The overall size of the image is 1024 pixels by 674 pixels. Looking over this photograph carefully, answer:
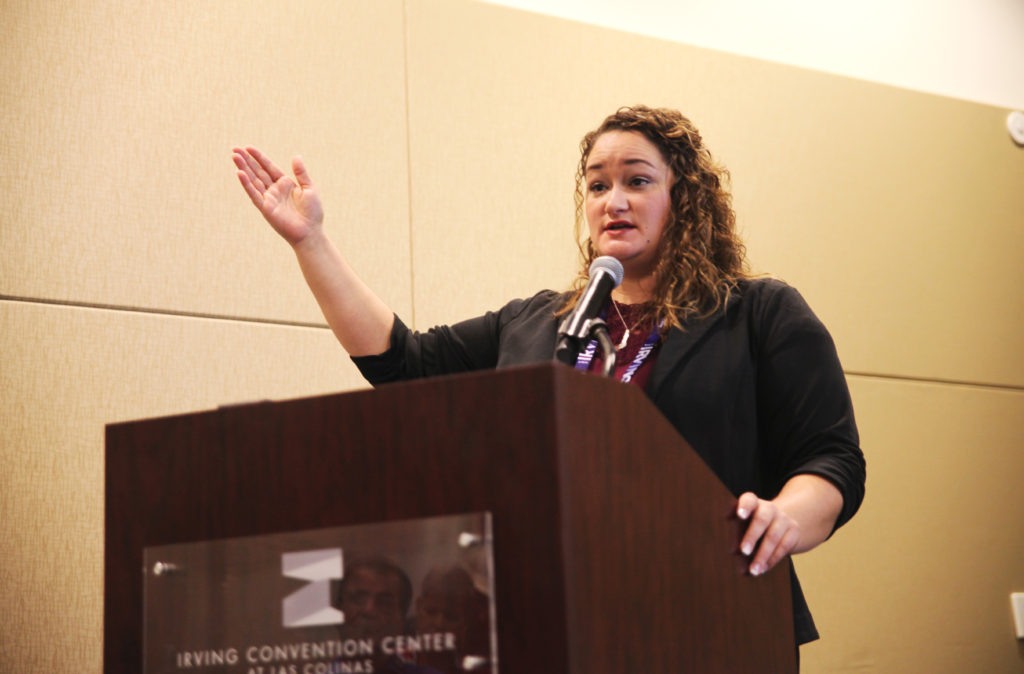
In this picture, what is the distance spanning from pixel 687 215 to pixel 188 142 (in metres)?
1.23

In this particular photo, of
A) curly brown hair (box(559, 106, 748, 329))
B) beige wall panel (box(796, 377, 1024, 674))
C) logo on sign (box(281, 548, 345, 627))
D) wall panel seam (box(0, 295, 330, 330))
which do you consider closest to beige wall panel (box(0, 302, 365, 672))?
wall panel seam (box(0, 295, 330, 330))

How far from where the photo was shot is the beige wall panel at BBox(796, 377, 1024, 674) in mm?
3285

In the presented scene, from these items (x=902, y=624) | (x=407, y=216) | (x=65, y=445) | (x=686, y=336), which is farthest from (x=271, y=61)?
(x=902, y=624)

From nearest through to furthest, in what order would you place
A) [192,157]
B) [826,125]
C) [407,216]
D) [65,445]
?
1. [65,445]
2. [192,157]
3. [407,216]
4. [826,125]

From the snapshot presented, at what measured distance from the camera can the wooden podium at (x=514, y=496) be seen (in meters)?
0.97

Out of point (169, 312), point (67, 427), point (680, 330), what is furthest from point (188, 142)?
point (680, 330)

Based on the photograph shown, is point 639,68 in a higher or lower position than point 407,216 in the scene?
higher

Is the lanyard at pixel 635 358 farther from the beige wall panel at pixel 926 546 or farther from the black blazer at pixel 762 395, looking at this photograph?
the beige wall panel at pixel 926 546

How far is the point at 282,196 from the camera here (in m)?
1.72

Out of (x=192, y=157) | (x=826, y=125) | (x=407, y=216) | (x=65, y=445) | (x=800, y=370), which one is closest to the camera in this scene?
(x=800, y=370)

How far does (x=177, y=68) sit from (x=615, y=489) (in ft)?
6.37

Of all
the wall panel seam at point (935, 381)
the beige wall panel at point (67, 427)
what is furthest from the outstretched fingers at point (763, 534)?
the wall panel seam at point (935, 381)

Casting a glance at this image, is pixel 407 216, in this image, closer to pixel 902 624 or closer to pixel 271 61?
pixel 271 61

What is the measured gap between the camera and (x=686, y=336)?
1722mm
